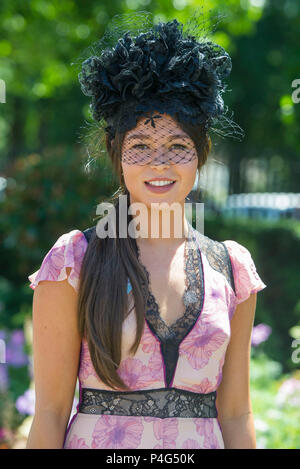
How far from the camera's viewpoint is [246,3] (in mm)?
7508

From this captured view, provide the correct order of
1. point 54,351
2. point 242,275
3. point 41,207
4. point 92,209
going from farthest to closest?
point 41,207 → point 92,209 → point 242,275 → point 54,351

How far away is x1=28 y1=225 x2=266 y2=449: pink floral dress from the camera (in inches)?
65.9

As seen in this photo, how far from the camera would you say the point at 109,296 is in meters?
1.70

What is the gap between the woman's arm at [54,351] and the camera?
5.43 ft

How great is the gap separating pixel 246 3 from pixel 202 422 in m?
6.90

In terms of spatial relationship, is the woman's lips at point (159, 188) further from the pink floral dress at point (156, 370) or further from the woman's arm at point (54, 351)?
the woman's arm at point (54, 351)

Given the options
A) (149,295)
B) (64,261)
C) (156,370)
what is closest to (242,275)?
(149,295)

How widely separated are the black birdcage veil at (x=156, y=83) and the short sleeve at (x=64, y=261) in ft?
1.01

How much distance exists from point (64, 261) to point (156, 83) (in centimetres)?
61

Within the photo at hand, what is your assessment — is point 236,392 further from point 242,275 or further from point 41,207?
point 41,207

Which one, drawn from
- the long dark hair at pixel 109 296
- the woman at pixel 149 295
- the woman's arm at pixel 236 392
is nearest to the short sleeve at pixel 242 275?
the woman at pixel 149 295

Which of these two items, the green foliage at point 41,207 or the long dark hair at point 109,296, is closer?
the long dark hair at point 109,296

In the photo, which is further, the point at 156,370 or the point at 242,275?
the point at 242,275
